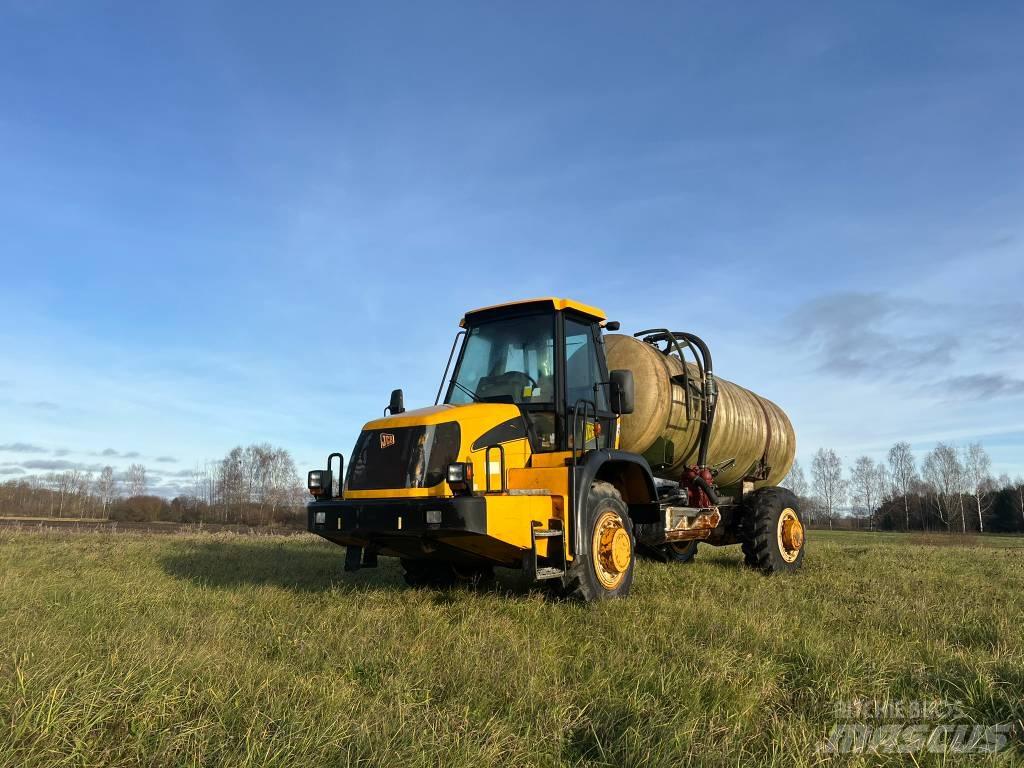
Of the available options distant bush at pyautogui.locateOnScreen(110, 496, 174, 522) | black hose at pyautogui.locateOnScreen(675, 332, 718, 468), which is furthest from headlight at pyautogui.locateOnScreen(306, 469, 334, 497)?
distant bush at pyautogui.locateOnScreen(110, 496, 174, 522)

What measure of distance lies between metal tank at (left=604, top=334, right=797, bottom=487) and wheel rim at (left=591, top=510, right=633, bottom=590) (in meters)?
1.86

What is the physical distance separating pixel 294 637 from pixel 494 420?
2.47m

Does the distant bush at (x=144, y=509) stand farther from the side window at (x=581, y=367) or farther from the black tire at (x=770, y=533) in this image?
the side window at (x=581, y=367)

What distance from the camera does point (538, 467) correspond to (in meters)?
6.38

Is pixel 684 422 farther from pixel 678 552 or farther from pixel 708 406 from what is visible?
pixel 678 552

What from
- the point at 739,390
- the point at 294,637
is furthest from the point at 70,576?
the point at 739,390

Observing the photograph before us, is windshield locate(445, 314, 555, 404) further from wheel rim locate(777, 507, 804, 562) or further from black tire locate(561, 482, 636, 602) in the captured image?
wheel rim locate(777, 507, 804, 562)

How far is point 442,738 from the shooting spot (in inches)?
109

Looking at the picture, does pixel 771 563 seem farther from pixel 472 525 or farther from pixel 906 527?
pixel 906 527

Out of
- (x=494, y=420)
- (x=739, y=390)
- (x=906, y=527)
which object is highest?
(x=739, y=390)

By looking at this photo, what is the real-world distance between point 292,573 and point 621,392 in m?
4.88

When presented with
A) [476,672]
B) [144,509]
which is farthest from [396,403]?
[144,509]

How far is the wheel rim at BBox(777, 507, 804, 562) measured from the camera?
9470 millimetres

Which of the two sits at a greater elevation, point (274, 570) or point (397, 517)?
point (397, 517)
